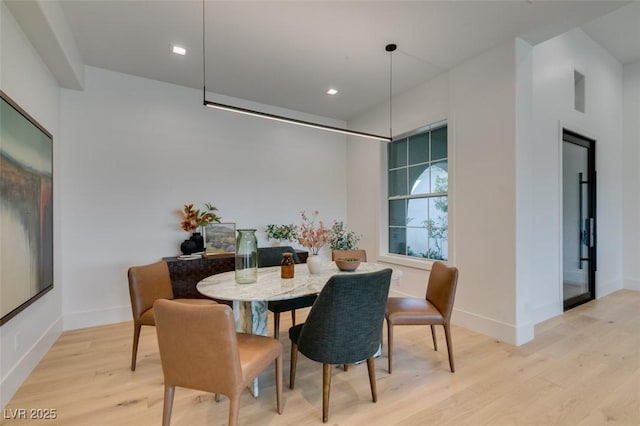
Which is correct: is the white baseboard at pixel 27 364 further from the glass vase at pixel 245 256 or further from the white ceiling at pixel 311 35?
the white ceiling at pixel 311 35

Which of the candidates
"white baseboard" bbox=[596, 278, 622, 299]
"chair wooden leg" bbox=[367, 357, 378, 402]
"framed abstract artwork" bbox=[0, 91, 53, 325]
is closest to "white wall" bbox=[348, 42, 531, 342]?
"chair wooden leg" bbox=[367, 357, 378, 402]

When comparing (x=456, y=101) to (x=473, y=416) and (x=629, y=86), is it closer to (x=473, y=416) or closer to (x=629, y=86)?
(x=473, y=416)

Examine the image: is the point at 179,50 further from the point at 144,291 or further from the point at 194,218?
the point at 144,291

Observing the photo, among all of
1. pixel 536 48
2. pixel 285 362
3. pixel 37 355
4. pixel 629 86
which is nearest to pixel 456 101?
pixel 536 48

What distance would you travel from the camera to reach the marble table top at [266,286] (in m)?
1.88

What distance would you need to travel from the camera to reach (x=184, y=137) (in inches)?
156

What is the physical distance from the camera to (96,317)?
11.2 feet

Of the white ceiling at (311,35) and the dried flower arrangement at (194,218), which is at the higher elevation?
the white ceiling at (311,35)

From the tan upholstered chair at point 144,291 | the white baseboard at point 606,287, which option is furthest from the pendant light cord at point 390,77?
the white baseboard at point 606,287

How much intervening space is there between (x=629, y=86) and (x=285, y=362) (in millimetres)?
6650

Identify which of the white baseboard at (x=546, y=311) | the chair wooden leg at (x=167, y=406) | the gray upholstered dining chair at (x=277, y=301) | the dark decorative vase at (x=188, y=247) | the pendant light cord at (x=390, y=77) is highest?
the pendant light cord at (x=390, y=77)

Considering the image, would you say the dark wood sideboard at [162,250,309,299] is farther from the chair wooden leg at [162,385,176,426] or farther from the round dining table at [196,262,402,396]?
the chair wooden leg at [162,385,176,426]

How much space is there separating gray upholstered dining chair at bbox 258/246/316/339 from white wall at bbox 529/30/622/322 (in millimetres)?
2504

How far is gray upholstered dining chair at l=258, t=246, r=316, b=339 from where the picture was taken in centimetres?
268
